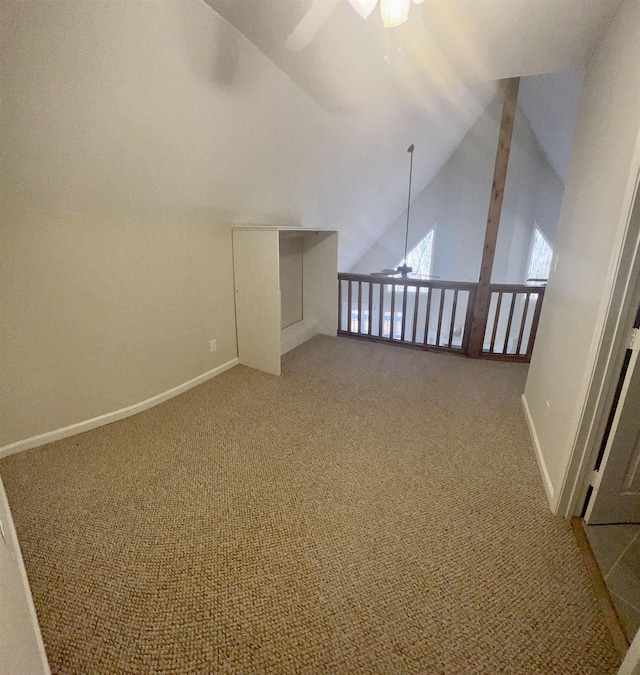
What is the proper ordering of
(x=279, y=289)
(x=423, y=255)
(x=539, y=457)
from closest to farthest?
(x=539, y=457) → (x=279, y=289) → (x=423, y=255)

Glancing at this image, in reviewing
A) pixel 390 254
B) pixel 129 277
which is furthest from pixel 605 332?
pixel 390 254

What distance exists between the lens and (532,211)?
6.82m

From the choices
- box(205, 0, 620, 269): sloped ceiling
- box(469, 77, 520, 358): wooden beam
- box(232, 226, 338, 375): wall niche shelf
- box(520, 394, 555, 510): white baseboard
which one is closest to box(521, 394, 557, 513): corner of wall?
box(520, 394, 555, 510): white baseboard

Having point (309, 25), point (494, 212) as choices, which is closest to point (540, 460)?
point (494, 212)

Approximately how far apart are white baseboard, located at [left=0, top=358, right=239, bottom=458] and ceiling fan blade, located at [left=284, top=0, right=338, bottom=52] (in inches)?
106

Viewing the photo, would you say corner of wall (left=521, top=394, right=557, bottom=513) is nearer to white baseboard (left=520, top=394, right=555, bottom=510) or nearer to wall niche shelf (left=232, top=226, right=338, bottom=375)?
white baseboard (left=520, top=394, right=555, bottom=510)

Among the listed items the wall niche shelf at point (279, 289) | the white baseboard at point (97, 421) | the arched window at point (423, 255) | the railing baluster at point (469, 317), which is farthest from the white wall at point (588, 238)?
the arched window at point (423, 255)

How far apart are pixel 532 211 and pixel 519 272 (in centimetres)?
128

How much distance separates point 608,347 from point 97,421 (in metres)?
3.21

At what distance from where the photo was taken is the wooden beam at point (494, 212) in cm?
338

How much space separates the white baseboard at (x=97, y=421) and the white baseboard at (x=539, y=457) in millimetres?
2847

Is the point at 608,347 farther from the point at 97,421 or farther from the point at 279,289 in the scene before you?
the point at 97,421

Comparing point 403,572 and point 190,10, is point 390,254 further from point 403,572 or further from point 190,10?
point 403,572

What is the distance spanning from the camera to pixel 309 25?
5.98 ft
